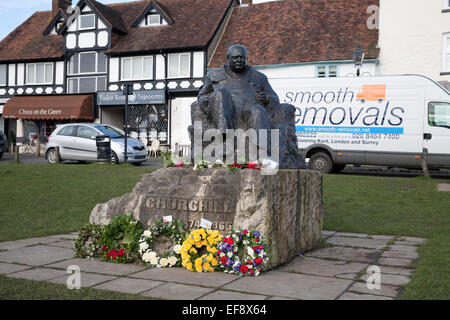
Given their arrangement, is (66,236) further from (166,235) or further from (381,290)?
(381,290)

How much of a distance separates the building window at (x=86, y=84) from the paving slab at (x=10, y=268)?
85.2 ft

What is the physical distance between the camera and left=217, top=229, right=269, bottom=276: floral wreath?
4773mm

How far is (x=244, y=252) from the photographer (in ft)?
16.1

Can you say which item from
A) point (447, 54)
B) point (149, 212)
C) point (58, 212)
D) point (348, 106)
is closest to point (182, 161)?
point (149, 212)

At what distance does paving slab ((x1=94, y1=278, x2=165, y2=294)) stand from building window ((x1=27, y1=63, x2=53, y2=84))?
29319 mm

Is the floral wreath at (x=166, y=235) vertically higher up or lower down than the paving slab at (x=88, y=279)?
higher up

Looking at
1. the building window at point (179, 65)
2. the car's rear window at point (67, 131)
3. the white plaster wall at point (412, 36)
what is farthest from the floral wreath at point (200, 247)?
the building window at point (179, 65)

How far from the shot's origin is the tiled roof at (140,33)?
92.3 feet

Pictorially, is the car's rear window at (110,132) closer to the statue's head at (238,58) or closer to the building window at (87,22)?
the statue's head at (238,58)

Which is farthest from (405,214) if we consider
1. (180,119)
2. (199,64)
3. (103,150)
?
(180,119)

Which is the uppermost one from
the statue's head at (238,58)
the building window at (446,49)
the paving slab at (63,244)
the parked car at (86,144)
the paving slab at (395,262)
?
the building window at (446,49)

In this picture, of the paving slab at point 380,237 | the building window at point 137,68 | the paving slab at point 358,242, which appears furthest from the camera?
the building window at point 137,68

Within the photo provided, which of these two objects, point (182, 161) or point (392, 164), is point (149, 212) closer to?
point (182, 161)
